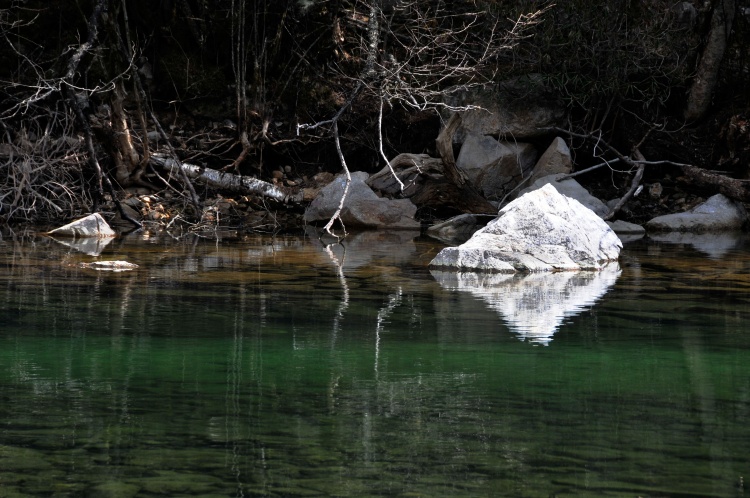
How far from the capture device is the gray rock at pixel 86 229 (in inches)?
486

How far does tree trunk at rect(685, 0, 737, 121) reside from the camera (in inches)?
663

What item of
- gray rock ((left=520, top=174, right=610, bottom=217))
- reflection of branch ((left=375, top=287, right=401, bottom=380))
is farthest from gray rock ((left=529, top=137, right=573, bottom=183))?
reflection of branch ((left=375, top=287, right=401, bottom=380))

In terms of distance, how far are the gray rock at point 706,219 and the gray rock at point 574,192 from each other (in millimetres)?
739

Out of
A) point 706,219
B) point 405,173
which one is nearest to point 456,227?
point 405,173

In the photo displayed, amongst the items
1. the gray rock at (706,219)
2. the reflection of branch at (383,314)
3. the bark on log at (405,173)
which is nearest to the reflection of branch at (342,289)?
the reflection of branch at (383,314)

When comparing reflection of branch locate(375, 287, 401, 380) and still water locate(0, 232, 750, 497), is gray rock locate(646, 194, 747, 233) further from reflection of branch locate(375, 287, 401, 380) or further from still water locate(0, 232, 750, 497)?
reflection of branch locate(375, 287, 401, 380)

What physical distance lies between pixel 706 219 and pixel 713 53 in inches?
136

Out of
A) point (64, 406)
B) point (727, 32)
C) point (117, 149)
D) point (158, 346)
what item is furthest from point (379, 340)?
point (727, 32)

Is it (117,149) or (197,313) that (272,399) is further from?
(117,149)

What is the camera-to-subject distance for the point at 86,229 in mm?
12352

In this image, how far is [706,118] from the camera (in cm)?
1755

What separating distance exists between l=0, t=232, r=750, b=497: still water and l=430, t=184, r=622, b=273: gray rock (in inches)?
23.0

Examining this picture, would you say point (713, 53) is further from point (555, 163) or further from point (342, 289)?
point (342, 289)

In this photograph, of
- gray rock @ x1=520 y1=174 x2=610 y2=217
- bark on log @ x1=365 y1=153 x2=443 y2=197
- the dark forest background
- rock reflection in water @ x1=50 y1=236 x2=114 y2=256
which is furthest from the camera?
the dark forest background
